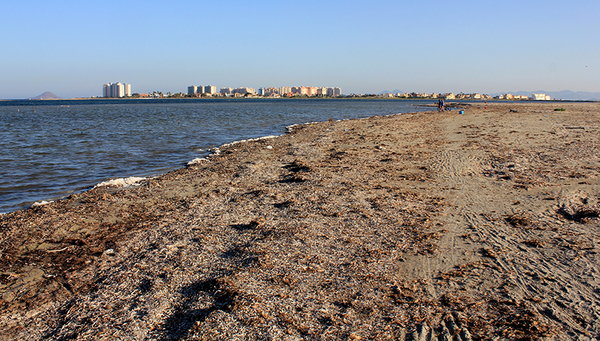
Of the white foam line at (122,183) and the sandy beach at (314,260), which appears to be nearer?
the sandy beach at (314,260)

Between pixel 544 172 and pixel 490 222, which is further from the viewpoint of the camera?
pixel 544 172

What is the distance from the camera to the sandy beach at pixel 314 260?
135 inches

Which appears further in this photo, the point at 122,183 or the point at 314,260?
the point at 122,183

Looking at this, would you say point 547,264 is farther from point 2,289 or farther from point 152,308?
point 2,289

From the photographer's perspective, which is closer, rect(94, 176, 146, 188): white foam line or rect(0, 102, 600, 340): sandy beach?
rect(0, 102, 600, 340): sandy beach

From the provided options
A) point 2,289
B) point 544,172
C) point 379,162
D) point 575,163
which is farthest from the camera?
point 379,162

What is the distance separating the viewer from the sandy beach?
3441mm

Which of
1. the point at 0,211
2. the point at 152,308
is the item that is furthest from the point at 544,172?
the point at 0,211

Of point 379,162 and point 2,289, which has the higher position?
point 379,162

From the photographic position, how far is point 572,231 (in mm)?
5496

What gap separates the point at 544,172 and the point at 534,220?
13.2 feet

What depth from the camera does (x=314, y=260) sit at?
15.3ft

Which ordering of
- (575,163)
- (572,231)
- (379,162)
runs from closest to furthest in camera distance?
(572,231)
(575,163)
(379,162)

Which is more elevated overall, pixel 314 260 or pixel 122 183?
pixel 122 183
